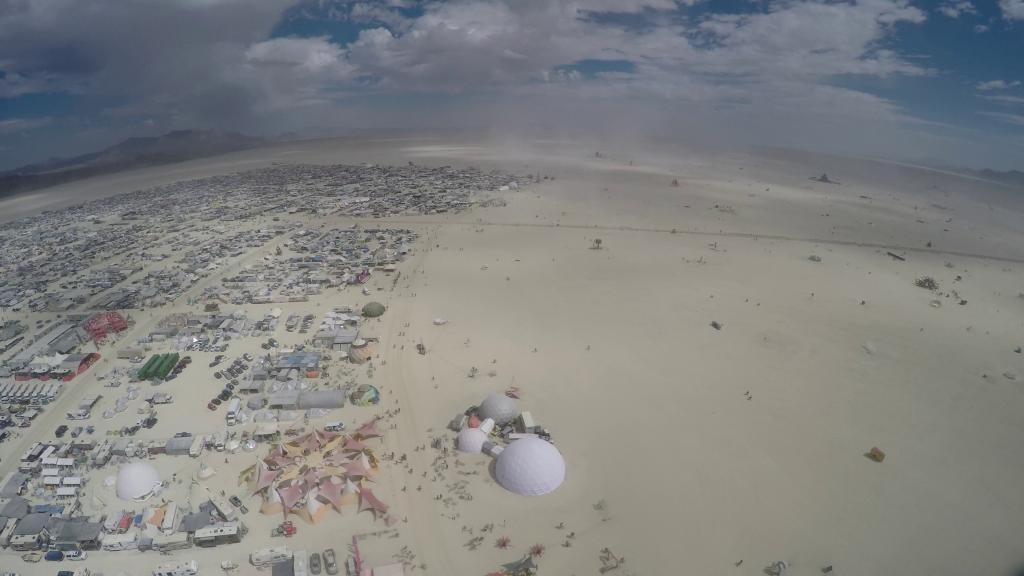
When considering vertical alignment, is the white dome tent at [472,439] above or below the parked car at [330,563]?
above

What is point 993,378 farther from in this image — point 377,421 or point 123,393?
point 123,393

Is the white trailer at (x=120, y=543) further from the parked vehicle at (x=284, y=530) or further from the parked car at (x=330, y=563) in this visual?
the parked car at (x=330, y=563)

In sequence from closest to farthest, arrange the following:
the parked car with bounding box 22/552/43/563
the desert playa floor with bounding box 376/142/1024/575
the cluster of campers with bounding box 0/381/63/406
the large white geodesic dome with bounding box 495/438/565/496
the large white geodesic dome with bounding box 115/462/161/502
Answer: the parked car with bounding box 22/552/43/563 < the desert playa floor with bounding box 376/142/1024/575 < the large white geodesic dome with bounding box 115/462/161/502 < the large white geodesic dome with bounding box 495/438/565/496 < the cluster of campers with bounding box 0/381/63/406

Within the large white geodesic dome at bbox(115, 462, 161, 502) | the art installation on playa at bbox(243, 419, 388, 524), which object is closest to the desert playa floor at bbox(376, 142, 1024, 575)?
the art installation on playa at bbox(243, 419, 388, 524)

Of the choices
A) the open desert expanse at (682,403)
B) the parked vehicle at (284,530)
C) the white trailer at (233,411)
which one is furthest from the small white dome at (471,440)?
the white trailer at (233,411)

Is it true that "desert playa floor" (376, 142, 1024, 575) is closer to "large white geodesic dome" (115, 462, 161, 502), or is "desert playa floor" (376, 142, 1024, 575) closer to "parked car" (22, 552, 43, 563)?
"large white geodesic dome" (115, 462, 161, 502)

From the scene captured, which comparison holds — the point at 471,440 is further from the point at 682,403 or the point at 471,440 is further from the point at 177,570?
the point at 682,403

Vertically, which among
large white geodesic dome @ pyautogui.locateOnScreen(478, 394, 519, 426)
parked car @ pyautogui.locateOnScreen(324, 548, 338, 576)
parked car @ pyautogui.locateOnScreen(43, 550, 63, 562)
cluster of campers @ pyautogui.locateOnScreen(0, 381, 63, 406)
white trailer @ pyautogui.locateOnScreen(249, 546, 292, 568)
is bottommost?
parked car @ pyautogui.locateOnScreen(324, 548, 338, 576)
